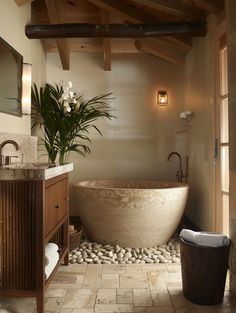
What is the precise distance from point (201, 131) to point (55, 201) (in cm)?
201

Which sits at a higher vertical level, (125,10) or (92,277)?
(125,10)

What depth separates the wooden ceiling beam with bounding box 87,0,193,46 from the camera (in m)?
3.27

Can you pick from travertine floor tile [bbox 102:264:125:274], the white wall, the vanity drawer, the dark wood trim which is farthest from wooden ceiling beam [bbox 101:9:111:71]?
travertine floor tile [bbox 102:264:125:274]

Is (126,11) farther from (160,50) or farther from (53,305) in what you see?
(53,305)

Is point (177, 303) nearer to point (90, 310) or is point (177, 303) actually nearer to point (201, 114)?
point (90, 310)

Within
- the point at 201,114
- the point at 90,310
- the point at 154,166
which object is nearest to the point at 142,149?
the point at 154,166

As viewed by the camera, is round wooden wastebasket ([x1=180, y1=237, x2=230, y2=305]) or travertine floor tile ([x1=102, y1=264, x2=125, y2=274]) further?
travertine floor tile ([x1=102, y1=264, x2=125, y2=274])

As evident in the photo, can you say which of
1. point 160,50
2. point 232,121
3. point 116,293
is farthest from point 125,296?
point 160,50

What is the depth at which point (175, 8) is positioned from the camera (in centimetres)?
299

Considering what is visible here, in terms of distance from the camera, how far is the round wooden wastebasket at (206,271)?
6.12 feet

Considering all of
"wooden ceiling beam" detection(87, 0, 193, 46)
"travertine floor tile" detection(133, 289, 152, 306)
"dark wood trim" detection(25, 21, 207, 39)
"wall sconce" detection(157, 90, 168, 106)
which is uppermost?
"wooden ceiling beam" detection(87, 0, 193, 46)

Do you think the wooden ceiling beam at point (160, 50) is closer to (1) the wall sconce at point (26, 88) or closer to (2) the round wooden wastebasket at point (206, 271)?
(1) the wall sconce at point (26, 88)

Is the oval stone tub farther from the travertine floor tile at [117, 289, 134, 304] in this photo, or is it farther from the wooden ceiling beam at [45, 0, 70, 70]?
the wooden ceiling beam at [45, 0, 70, 70]

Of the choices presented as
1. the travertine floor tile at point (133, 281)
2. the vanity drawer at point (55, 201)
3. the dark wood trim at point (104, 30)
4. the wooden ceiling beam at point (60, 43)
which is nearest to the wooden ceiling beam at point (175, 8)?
the dark wood trim at point (104, 30)
